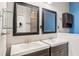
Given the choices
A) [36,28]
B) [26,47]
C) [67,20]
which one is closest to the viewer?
[26,47]

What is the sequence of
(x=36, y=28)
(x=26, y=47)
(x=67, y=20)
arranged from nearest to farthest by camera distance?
(x=26, y=47) < (x=67, y=20) < (x=36, y=28)

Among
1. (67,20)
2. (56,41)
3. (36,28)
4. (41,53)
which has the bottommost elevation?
(41,53)

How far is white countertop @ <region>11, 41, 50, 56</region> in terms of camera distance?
122cm

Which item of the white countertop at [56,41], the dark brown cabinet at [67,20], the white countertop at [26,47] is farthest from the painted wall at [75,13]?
the white countertop at [26,47]

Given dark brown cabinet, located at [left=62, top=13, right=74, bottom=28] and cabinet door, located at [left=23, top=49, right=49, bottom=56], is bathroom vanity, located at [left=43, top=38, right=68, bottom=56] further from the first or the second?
dark brown cabinet, located at [left=62, top=13, right=74, bottom=28]

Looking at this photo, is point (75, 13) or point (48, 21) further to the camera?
point (48, 21)

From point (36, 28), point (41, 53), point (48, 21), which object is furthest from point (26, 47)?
point (48, 21)

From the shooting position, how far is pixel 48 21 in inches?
60.0

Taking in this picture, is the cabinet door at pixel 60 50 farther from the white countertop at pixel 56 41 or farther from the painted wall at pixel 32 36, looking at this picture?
the painted wall at pixel 32 36

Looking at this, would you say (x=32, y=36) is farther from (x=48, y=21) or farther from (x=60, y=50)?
(x=60, y=50)

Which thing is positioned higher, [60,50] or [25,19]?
[25,19]

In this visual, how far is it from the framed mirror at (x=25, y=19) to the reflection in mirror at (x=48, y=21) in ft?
0.34

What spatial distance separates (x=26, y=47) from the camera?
1341 millimetres

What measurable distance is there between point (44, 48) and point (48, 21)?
0.36 m
